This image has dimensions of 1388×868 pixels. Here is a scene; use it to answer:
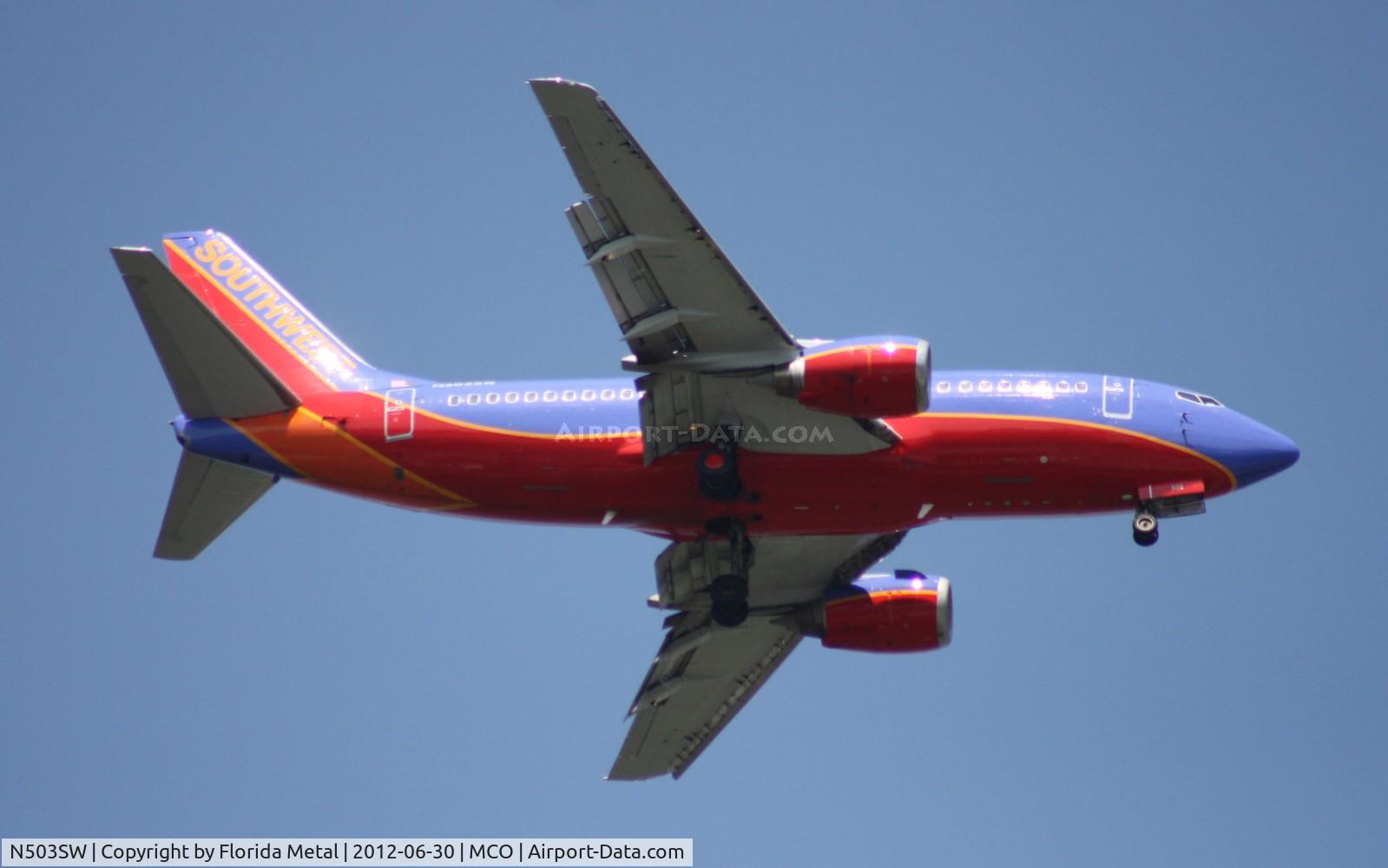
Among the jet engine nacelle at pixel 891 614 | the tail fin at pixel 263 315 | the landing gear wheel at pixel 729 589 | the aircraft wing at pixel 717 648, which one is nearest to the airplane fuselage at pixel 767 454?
the tail fin at pixel 263 315

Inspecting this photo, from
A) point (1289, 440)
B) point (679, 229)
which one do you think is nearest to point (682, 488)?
point (679, 229)

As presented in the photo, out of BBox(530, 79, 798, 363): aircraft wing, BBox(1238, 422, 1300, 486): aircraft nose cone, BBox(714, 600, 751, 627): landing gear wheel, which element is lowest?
BBox(714, 600, 751, 627): landing gear wheel

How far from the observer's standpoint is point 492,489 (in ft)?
160

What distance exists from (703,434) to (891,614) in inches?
365

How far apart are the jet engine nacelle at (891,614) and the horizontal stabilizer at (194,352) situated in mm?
15957

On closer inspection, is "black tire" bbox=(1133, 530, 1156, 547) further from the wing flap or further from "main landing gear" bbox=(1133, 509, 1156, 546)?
the wing flap

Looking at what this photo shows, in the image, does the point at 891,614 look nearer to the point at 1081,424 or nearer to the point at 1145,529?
the point at 1145,529

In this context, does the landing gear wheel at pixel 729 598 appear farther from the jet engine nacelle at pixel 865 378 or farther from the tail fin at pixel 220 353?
the tail fin at pixel 220 353

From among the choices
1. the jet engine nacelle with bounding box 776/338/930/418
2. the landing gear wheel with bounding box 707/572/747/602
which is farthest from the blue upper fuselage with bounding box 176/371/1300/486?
the landing gear wheel with bounding box 707/572/747/602

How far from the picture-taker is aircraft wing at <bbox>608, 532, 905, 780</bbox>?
54.0 m

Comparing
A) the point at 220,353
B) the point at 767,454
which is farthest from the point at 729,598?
the point at 220,353

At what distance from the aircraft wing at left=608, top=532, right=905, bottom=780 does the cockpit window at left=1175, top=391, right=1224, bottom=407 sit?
8.86 metres

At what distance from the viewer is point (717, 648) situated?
5669cm

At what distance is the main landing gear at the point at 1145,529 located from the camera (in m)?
48.4
